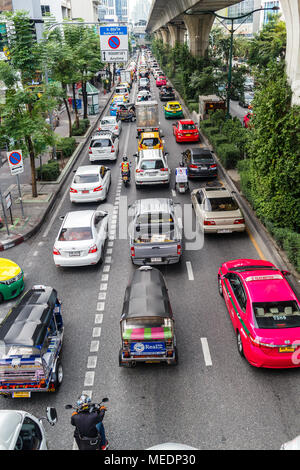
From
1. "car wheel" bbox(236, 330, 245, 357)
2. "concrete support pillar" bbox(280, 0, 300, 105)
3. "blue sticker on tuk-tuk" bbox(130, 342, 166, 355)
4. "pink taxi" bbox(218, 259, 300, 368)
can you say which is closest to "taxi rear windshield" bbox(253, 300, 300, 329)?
"pink taxi" bbox(218, 259, 300, 368)

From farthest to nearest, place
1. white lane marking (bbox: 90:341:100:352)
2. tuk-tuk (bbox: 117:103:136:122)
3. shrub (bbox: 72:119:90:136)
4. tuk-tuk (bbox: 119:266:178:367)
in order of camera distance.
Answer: tuk-tuk (bbox: 117:103:136:122)
shrub (bbox: 72:119:90:136)
white lane marking (bbox: 90:341:100:352)
tuk-tuk (bbox: 119:266:178:367)

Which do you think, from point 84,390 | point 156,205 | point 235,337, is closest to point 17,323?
point 84,390

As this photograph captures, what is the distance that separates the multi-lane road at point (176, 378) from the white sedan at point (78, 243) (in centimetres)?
55

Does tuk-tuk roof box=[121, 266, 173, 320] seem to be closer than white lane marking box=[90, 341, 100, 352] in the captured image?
Yes

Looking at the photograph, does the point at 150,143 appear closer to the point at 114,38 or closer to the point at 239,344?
the point at 114,38

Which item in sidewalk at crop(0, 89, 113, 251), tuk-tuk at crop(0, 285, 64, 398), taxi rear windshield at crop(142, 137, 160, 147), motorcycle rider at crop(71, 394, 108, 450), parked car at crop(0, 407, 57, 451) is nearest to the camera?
parked car at crop(0, 407, 57, 451)

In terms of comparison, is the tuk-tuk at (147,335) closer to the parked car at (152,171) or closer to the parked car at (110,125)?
the parked car at (152,171)

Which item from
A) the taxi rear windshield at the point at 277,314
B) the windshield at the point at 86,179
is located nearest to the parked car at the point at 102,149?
the windshield at the point at 86,179

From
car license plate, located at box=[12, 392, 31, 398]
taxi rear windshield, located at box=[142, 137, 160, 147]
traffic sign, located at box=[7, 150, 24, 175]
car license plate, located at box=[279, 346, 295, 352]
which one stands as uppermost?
traffic sign, located at box=[7, 150, 24, 175]

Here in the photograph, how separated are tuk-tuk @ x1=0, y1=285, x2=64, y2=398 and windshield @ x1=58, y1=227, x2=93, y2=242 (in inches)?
185

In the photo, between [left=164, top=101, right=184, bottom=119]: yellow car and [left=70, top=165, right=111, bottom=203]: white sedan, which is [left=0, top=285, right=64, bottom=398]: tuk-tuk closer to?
[left=70, top=165, right=111, bottom=203]: white sedan

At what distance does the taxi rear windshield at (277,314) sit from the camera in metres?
9.39

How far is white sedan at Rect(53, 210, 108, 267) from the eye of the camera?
14.2m

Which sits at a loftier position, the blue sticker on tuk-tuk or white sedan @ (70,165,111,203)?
white sedan @ (70,165,111,203)
